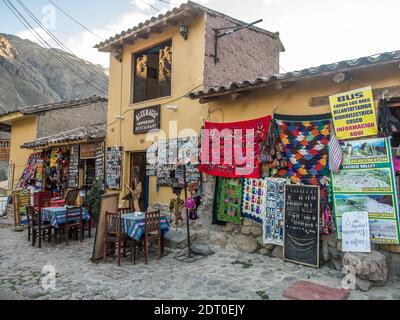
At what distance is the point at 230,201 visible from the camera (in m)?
6.61

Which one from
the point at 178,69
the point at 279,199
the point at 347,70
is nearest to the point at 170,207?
the point at 279,199

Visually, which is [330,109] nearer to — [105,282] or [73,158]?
[105,282]

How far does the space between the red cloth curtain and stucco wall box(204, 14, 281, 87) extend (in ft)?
4.78

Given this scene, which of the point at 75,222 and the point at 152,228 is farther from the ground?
the point at 152,228

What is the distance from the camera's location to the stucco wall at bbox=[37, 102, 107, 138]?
1345cm

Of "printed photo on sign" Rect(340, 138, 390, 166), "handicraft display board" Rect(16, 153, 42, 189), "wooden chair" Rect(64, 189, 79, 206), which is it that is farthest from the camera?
"handicraft display board" Rect(16, 153, 42, 189)

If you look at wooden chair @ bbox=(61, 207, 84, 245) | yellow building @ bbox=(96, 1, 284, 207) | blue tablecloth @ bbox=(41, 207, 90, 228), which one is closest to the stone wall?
yellow building @ bbox=(96, 1, 284, 207)

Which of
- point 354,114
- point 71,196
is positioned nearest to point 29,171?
point 71,196

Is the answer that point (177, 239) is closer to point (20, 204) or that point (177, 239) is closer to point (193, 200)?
point (193, 200)

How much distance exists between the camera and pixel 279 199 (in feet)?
19.1

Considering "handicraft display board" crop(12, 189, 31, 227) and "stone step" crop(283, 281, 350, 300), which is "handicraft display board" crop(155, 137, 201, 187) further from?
"handicraft display board" crop(12, 189, 31, 227)

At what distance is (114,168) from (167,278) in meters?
5.32

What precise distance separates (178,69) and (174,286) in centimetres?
549
